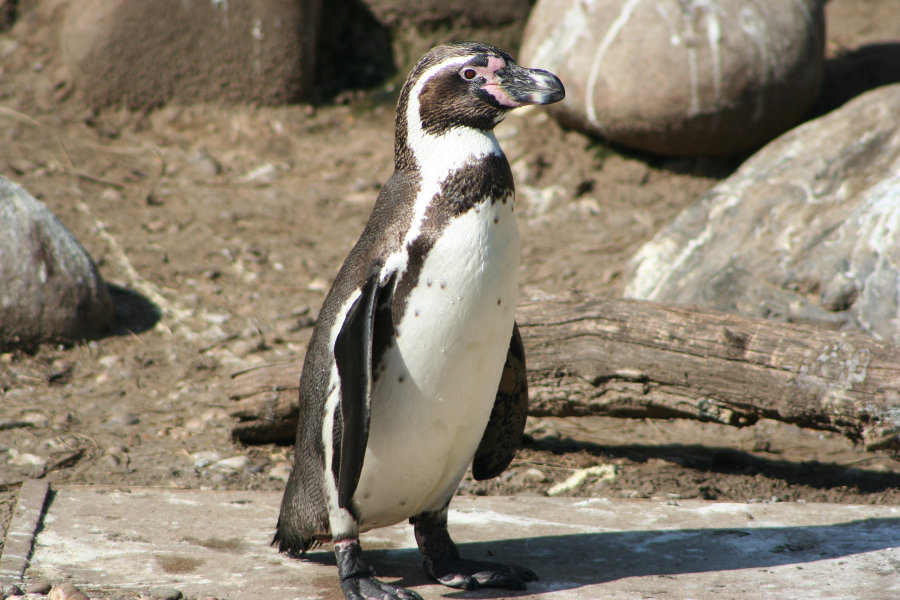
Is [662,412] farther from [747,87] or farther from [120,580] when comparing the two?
[747,87]

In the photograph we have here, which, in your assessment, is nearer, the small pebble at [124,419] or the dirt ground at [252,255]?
the dirt ground at [252,255]

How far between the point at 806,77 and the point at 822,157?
1.57 meters

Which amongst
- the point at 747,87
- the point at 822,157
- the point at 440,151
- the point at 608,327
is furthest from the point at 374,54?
the point at 440,151

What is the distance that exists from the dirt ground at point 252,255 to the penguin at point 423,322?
3.54 ft

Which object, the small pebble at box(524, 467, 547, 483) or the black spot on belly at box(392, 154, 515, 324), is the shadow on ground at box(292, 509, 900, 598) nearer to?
the small pebble at box(524, 467, 547, 483)

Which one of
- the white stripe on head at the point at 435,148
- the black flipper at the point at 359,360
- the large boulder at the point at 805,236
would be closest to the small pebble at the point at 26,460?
the black flipper at the point at 359,360

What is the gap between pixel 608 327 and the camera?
3.68 meters

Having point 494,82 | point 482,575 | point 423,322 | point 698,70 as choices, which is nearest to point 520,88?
point 494,82

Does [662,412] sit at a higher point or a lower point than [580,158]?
lower

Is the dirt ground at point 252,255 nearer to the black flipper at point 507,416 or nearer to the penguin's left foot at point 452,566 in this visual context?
the black flipper at point 507,416

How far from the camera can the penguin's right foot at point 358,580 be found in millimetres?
2512

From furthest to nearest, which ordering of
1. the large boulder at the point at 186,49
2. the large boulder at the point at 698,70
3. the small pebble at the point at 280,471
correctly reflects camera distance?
the large boulder at the point at 186,49 → the large boulder at the point at 698,70 → the small pebble at the point at 280,471

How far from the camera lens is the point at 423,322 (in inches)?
95.8

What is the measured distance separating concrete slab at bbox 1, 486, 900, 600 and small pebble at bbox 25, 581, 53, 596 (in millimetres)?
81
